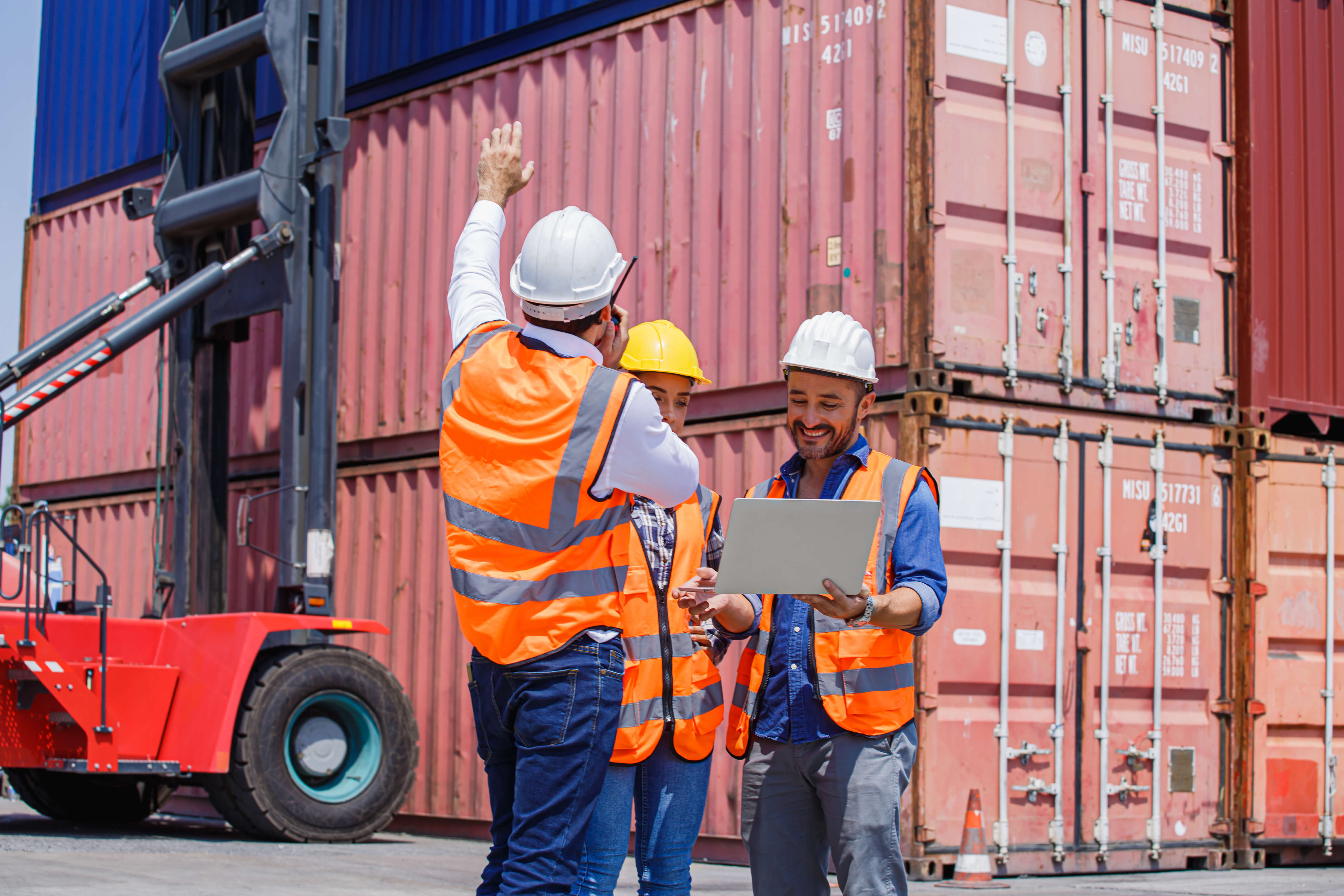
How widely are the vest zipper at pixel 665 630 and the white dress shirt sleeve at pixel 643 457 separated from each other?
62 centimetres

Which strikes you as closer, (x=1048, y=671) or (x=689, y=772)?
(x=689, y=772)

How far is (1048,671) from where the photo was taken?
296 inches

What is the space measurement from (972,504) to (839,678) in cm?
417

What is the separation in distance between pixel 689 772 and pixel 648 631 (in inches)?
12.7

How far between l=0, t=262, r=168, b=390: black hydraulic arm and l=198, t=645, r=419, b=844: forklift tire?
2.03 m

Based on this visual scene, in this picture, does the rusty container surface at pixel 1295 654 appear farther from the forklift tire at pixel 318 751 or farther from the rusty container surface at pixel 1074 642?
Answer: the forklift tire at pixel 318 751

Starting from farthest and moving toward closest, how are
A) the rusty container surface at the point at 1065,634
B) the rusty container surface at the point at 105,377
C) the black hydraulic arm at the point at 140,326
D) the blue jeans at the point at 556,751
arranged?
the rusty container surface at the point at 105,377, the black hydraulic arm at the point at 140,326, the rusty container surface at the point at 1065,634, the blue jeans at the point at 556,751

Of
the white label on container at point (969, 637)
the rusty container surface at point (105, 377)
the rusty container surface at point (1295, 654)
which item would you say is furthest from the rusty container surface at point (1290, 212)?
Answer: the rusty container surface at point (105, 377)

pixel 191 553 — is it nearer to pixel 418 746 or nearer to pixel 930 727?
pixel 418 746

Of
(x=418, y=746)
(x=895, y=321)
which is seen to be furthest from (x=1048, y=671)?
(x=418, y=746)

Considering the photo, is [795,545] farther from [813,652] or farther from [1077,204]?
[1077,204]

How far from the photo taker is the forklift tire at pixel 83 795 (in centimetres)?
957

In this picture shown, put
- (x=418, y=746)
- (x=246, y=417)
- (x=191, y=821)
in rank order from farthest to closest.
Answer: (x=246, y=417)
(x=191, y=821)
(x=418, y=746)

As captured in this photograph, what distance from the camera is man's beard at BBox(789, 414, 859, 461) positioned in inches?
138
